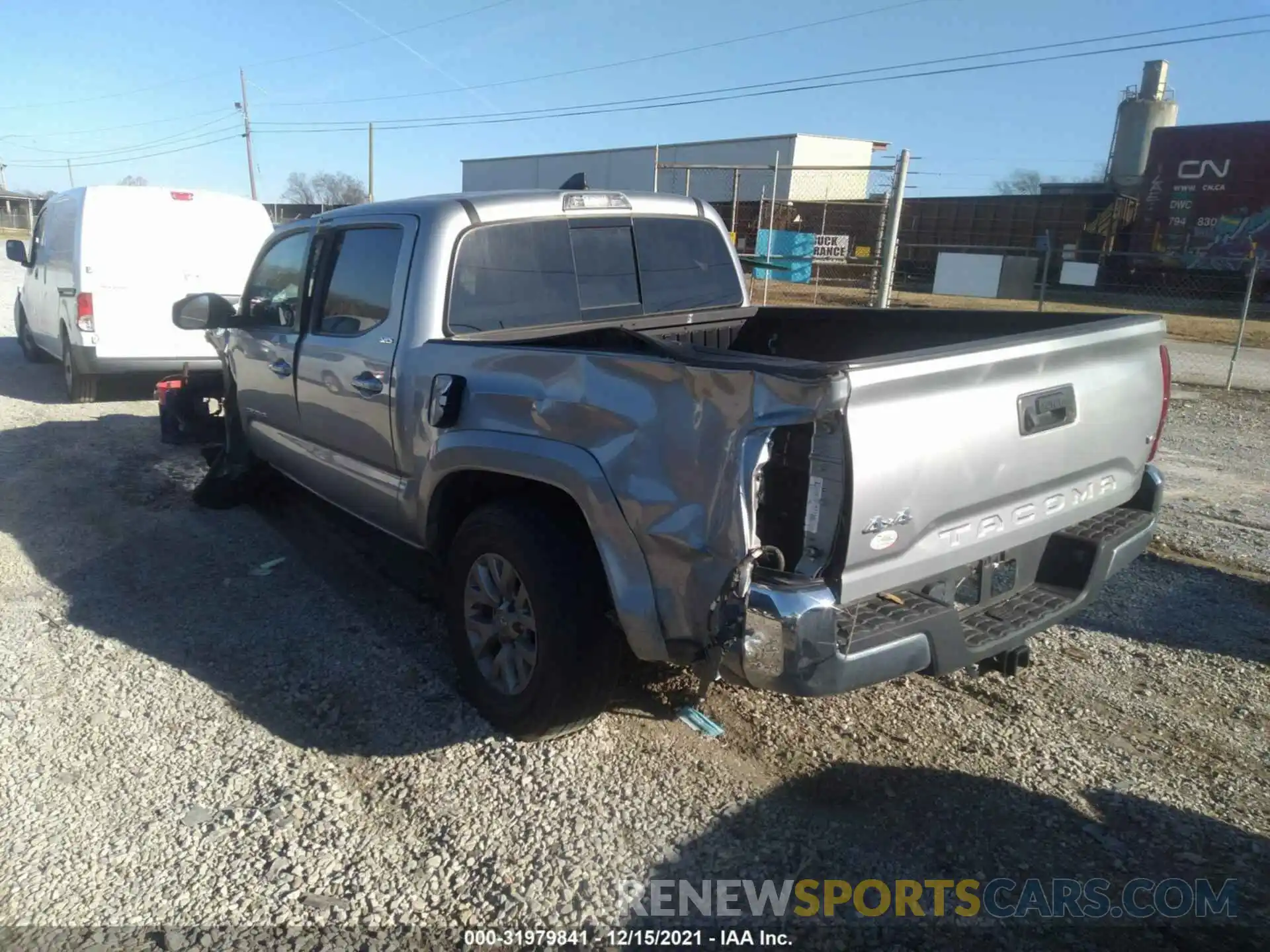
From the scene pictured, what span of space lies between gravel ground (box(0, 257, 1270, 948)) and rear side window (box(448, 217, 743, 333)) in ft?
5.32

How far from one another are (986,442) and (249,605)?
3.67 meters

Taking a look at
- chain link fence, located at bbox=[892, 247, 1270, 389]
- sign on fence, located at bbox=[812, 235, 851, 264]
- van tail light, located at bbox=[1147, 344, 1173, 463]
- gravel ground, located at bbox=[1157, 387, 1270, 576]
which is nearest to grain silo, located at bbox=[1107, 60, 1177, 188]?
chain link fence, located at bbox=[892, 247, 1270, 389]

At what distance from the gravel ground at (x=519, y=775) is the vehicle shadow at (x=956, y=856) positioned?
0.03 feet

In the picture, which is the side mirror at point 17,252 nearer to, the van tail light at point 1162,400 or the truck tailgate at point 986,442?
the truck tailgate at point 986,442

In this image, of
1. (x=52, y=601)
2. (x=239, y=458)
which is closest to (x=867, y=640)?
(x=52, y=601)

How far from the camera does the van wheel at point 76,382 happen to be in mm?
9602

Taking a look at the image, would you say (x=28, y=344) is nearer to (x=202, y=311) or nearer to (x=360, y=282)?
(x=202, y=311)

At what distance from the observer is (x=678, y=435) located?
2680 millimetres

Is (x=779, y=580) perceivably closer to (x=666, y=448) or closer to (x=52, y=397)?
(x=666, y=448)

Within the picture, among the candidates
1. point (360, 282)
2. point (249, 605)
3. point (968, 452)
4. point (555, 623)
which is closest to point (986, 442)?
point (968, 452)

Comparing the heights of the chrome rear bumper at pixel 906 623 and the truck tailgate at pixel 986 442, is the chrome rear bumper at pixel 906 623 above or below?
below

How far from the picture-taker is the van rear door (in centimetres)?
924

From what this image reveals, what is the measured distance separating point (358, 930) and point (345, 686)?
1431mm

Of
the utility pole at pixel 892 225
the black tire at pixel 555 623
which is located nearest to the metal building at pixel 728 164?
the utility pole at pixel 892 225
